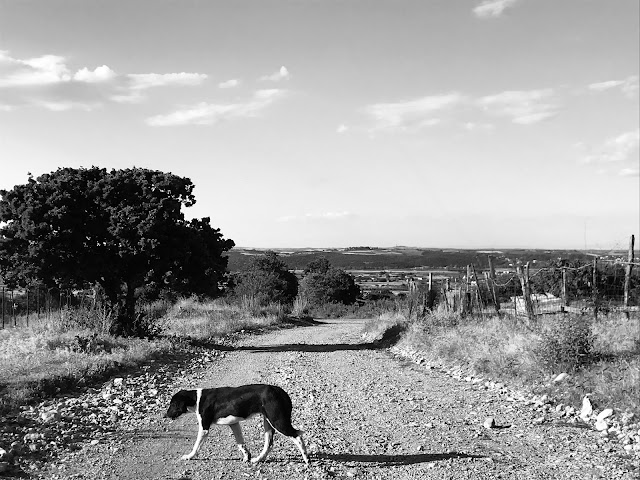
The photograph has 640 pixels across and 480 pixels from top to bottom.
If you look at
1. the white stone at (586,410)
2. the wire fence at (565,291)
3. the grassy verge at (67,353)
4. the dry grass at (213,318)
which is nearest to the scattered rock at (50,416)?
the grassy verge at (67,353)

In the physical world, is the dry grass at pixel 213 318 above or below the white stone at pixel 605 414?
below

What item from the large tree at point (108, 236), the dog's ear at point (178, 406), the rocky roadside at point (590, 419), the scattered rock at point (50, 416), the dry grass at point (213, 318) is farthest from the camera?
the dry grass at point (213, 318)

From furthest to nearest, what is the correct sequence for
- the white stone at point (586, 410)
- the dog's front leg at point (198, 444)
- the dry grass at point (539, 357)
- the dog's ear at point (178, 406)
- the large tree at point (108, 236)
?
the large tree at point (108, 236) → the dry grass at point (539, 357) → the white stone at point (586, 410) → the dog's ear at point (178, 406) → the dog's front leg at point (198, 444)

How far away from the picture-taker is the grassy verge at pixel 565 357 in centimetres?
960

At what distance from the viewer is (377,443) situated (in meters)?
7.91

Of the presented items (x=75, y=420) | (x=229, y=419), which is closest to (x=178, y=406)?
(x=229, y=419)

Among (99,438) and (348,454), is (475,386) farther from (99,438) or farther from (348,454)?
(99,438)

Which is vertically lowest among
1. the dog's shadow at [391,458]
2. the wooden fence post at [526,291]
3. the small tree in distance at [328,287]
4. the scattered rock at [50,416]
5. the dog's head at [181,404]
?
the small tree in distance at [328,287]

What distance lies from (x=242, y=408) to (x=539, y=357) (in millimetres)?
6879

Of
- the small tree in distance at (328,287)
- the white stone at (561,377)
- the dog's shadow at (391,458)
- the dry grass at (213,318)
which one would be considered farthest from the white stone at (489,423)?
the small tree in distance at (328,287)

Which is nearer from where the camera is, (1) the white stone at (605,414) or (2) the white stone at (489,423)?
(1) the white stone at (605,414)

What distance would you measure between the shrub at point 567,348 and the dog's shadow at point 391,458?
14.7 feet

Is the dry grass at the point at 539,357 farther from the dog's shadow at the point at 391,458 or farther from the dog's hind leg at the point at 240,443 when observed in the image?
the dog's hind leg at the point at 240,443

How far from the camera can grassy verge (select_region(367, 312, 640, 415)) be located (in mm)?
9602
